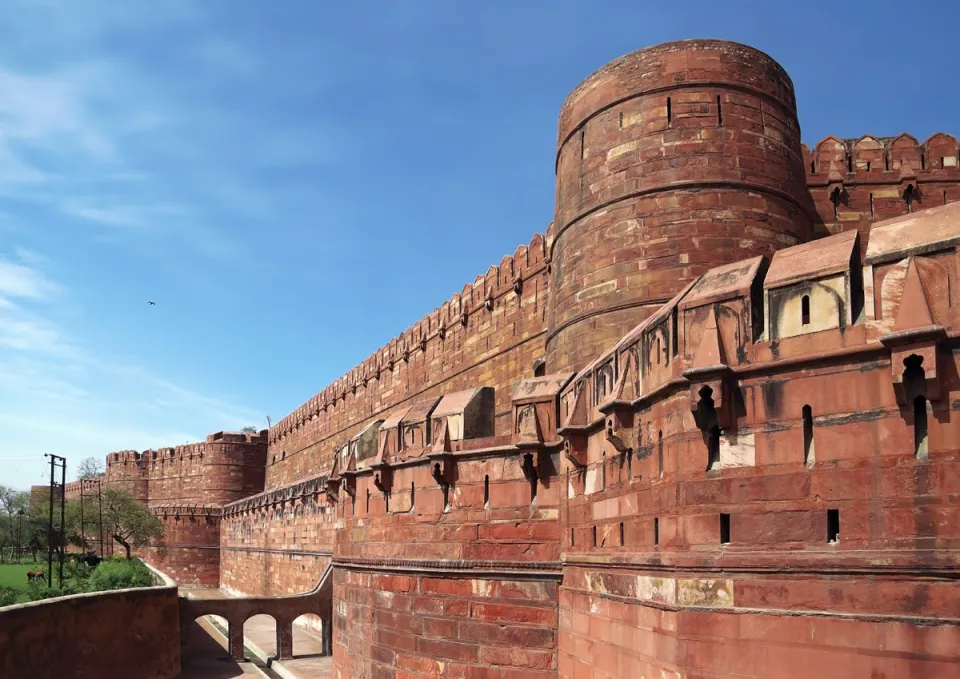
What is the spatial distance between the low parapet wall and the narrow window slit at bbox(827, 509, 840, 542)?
379 inches

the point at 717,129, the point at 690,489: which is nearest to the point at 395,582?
the point at 690,489

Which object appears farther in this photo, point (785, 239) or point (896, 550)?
point (785, 239)

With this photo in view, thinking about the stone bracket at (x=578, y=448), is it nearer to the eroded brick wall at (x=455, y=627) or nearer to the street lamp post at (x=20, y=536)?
the eroded brick wall at (x=455, y=627)

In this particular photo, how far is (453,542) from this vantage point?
325 inches

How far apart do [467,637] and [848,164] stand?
279 inches

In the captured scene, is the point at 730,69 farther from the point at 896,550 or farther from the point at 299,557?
the point at 299,557

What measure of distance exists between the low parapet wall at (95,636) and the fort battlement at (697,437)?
12.9ft

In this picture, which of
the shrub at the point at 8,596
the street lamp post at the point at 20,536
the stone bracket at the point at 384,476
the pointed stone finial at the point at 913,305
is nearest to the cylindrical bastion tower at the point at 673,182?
the stone bracket at the point at 384,476

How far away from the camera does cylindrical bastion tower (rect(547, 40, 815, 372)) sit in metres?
8.84

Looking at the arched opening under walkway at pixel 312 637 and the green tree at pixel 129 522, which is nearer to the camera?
the arched opening under walkway at pixel 312 637

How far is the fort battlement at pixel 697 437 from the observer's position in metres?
4.44

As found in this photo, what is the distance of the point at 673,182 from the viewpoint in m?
8.96

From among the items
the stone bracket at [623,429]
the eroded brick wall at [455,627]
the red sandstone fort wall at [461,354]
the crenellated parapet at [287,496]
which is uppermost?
the red sandstone fort wall at [461,354]

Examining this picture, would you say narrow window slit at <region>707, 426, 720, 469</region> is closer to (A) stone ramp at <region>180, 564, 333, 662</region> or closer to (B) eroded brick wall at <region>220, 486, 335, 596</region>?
(A) stone ramp at <region>180, 564, 333, 662</region>
